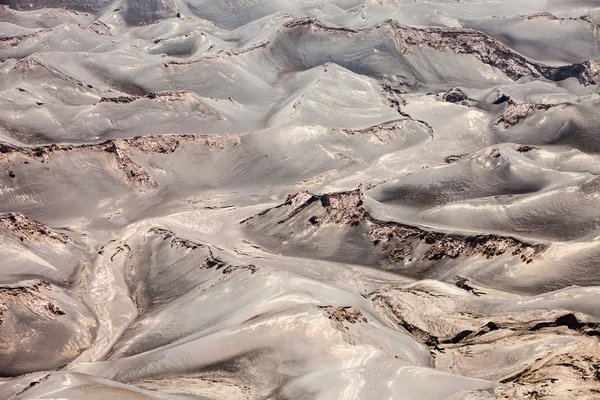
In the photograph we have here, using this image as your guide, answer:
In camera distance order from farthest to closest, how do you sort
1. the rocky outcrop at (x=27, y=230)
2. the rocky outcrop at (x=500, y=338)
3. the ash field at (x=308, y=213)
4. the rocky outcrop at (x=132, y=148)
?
the rocky outcrop at (x=132, y=148) < the rocky outcrop at (x=27, y=230) < the ash field at (x=308, y=213) < the rocky outcrop at (x=500, y=338)

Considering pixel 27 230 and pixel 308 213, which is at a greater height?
pixel 27 230

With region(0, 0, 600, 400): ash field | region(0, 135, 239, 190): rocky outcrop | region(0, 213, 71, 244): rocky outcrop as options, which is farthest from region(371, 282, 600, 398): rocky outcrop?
region(0, 135, 239, 190): rocky outcrop

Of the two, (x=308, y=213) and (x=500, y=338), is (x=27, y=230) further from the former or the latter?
(x=500, y=338)

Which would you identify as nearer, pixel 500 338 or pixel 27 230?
pixel 500 338

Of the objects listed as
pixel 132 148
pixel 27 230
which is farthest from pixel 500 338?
pixel 132 148

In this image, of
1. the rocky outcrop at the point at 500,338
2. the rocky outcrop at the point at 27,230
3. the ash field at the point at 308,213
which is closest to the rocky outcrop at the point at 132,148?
the ash field at the point at 308,213

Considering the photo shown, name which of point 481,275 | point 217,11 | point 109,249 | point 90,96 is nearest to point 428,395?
point 481,275

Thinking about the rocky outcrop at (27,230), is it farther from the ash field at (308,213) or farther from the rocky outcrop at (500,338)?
the rocky outcrop at (500,338)

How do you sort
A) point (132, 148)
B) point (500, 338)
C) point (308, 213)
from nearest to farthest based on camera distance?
1. point (500, 338)
2. point (308, 213)
3. point (132, 148)

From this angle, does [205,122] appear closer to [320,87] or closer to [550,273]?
[320,87]
